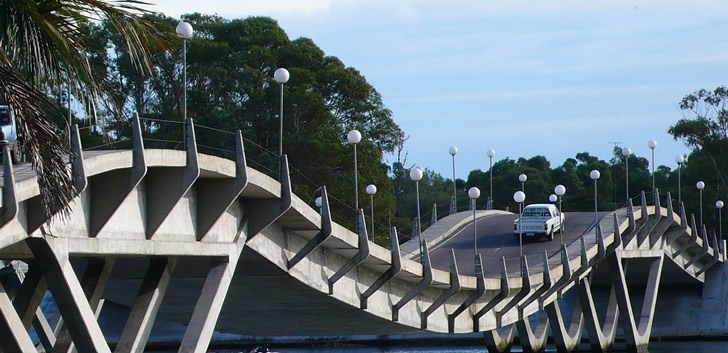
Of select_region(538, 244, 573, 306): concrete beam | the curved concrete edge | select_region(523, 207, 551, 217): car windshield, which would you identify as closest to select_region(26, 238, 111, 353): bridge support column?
select_region(538, 244, 573, 306): concrete beam

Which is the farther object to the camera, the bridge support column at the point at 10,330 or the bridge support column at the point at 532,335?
the bridge support column at the point at 532,335

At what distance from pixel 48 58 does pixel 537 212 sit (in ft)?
137

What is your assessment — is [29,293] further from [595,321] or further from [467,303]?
[595,321]

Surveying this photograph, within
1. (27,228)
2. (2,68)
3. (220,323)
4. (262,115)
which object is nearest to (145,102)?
(262,115)

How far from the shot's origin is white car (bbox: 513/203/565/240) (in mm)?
52125

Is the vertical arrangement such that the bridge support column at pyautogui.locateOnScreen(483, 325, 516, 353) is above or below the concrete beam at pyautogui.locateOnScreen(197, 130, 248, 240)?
below

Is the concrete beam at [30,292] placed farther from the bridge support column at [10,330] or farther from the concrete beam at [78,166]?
the concrete beam at [78,166]

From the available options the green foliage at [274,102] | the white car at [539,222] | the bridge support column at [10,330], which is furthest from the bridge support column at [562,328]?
the bridge support column at [10,330]

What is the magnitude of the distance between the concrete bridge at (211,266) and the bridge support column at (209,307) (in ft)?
0.09

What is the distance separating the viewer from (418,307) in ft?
116

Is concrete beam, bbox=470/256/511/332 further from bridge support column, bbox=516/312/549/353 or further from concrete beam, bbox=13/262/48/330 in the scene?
concrete beam, bbox=13/262/48/330

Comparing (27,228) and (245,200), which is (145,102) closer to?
(245,200)

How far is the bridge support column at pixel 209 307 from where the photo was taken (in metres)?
22.2

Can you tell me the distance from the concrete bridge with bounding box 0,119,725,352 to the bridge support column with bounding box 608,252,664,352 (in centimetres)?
392
